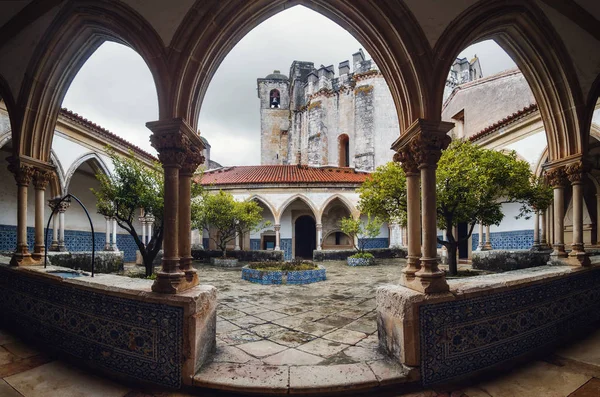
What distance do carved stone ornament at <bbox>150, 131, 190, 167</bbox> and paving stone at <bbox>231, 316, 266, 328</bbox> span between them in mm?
2527

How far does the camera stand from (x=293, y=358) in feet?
10.2

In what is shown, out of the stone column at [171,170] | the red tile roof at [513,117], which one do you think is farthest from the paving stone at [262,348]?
the red tile roof at [513,117]

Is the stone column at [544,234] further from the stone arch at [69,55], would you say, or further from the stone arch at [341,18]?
the stone arch at [69,55]

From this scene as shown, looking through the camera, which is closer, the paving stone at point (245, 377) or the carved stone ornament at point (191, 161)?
the paving stone at point (245, 377)

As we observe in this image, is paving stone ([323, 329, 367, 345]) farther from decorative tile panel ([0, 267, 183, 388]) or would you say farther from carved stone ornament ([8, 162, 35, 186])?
carved stone ornament ([8, 162, 35, 186])

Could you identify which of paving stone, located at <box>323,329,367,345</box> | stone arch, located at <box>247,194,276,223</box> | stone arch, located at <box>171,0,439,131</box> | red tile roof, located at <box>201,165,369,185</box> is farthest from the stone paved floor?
red tile roof, located at <box>201,165,369,185</box>

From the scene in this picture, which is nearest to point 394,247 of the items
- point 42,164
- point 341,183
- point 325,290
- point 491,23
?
point 341,183

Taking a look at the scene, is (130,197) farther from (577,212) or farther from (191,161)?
(577,212)

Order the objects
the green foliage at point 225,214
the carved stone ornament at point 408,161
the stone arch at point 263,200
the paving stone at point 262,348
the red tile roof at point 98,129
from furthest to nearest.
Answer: the stone arch at point 263,200, the green foliage at point 225,214, the red tile roof at point 98,129, the carved stone ornament at point 408,161, the paving stone at point 262,348

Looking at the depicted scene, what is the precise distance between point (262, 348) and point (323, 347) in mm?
699

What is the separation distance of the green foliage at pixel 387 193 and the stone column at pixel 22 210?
6851mm

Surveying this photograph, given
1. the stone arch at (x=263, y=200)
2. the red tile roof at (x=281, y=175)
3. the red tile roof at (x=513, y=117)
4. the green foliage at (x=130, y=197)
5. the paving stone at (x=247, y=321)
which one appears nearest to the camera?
the paving stone at (x=247, y=321)

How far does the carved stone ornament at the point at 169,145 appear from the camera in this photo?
10.3 feet

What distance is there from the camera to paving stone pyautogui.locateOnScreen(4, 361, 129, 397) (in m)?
2.62
